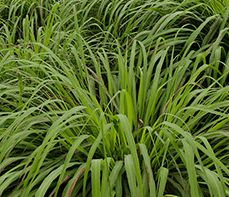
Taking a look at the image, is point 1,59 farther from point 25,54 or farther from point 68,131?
point 68,131

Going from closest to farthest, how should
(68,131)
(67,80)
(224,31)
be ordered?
(68,131), (67,80), (224,31)

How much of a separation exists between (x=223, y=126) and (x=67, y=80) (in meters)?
0.52

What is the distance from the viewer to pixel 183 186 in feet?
4.47

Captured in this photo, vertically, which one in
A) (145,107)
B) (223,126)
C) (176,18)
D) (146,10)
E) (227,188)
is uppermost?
(146,10)

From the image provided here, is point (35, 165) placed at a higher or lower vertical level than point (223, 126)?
lower

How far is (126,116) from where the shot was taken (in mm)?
1460

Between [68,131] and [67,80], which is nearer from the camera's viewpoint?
[68,131]

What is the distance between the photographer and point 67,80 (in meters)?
1.63

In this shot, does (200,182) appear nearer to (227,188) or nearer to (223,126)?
(227,188)

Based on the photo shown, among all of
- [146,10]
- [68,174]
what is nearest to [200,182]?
[68,174]

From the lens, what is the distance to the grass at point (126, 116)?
4.29ft

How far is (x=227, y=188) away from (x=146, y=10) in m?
1.19

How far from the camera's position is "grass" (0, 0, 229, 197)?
4.29 feet

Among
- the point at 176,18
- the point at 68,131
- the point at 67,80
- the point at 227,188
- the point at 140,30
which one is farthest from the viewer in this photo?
the point at 140,30
